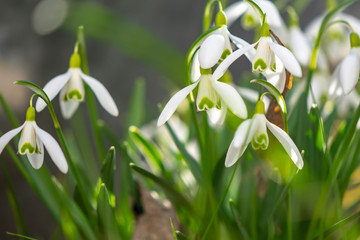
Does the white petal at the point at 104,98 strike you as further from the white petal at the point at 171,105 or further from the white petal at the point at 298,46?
the white petal at the point at 298,46

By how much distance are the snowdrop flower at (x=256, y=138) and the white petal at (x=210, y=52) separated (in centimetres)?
8

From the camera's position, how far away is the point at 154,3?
6.91 ft

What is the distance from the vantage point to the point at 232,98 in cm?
55

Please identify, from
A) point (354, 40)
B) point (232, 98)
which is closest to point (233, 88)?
point (232, 98)

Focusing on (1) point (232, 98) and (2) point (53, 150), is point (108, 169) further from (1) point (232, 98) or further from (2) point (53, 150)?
(1) point (232, 98)

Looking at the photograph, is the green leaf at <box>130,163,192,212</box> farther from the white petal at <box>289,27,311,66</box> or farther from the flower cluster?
the white petal at <box>289,27,311,66</box>

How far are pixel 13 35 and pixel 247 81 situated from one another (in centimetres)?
114

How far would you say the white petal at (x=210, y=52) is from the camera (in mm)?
507

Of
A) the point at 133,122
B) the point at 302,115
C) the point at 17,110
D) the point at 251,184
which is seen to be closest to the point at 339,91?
the point at 302,115

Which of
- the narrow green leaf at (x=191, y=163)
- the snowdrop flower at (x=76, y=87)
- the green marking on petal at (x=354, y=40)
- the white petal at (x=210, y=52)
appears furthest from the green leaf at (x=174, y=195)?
the green marking on petal at (x=354, y=40)

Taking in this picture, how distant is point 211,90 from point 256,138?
87mm

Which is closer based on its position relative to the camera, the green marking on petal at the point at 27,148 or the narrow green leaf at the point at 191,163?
the green marking on petal at the point at 27,148

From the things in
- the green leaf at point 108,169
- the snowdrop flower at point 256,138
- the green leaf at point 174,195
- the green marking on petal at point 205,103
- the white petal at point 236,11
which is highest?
the white petal at point 236,11

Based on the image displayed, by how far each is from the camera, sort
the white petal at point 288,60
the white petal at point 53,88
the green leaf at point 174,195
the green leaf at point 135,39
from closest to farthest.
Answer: the white petal at point 288,60
the white petal at point 53,88
the green leaf at point 174,195
the green leaf at point 135,39
